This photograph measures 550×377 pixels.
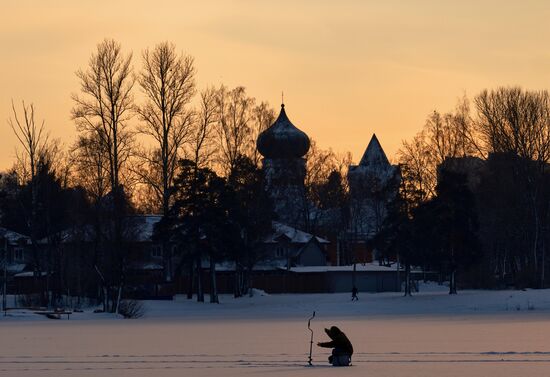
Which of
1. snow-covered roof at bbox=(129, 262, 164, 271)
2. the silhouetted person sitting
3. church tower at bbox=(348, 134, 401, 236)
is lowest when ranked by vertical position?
the silhouetted person sitting

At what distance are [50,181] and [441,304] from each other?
91.6ft

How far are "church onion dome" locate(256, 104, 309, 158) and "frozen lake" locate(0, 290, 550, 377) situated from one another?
4460 cm

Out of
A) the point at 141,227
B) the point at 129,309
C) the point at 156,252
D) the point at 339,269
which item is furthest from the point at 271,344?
the point at 156,252

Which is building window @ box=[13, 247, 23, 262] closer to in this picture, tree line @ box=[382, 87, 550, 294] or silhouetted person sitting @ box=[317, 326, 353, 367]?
tree line @ box=[382, 87, 550, 294]

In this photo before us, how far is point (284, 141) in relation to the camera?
132 m

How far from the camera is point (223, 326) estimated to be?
62.2 meters

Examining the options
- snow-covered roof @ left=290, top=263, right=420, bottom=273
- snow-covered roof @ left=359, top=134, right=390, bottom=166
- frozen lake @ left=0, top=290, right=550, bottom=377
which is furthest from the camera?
snow-covered roof @ left=359, top=134, right=390, bottom=166

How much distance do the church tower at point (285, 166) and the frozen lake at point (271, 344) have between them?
36247 mm

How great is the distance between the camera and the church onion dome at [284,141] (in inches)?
5012

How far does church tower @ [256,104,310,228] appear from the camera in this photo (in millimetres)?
119494

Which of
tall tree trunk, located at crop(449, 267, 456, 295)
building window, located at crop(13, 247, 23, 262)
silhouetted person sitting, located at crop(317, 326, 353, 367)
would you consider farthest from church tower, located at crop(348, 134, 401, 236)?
silhouetted person sitting, located at crop(317, 326, 353, 367)

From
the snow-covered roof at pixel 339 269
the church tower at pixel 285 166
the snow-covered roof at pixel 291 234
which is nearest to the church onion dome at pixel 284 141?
the church tower at pixel 285 166

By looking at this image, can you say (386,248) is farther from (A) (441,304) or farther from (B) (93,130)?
(B) (93,130)

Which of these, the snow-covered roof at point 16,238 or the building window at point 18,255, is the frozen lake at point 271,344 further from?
the building window at point 18,255
